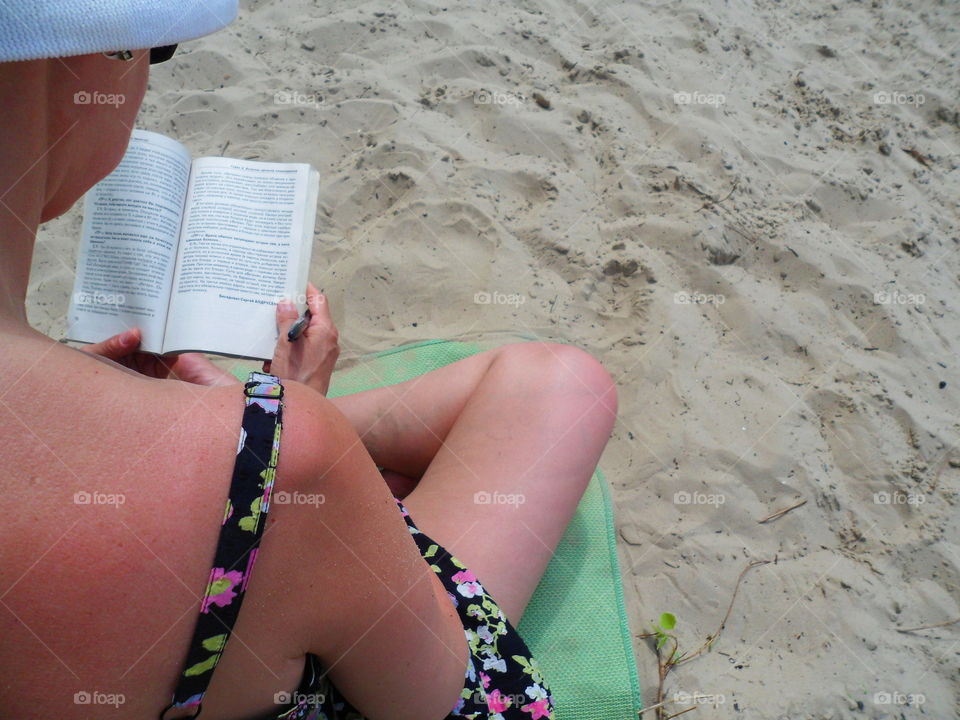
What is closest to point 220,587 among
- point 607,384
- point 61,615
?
point 61,615

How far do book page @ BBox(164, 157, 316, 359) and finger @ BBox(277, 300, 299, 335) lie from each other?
15mm

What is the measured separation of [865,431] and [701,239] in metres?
0.74

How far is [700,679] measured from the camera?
153 cm

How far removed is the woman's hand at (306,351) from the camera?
1494 mm

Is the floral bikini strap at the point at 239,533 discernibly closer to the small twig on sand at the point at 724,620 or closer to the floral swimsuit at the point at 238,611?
the floral swimsuit at the point at 238,611

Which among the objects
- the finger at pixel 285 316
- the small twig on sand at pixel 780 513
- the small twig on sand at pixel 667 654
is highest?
the finger at pixel 285 316

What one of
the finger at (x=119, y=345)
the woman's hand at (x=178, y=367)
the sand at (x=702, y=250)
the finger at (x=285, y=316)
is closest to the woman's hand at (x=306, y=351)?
the finger at (x=285, y=316)

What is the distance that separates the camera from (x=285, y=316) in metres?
1.49

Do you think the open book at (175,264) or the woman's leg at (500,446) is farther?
the open book at (175,264)

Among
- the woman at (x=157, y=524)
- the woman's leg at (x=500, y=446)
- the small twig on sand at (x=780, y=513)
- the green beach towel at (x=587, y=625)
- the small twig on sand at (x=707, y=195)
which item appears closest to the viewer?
the woman at (x=157, y=524)

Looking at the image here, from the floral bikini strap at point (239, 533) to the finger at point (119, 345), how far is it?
93 cm

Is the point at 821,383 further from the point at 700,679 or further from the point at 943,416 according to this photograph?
the point at 700,679

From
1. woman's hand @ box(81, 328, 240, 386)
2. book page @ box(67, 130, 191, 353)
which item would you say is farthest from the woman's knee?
book page @ box(67, 130, 191, 353)

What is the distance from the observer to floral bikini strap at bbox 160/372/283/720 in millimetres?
649
